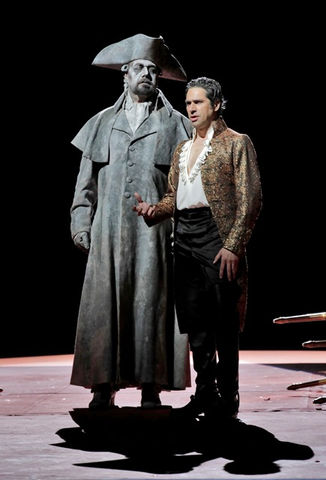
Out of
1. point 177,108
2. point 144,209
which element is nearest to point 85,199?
point 144,209

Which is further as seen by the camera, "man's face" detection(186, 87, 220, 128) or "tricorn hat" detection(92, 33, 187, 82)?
"tricorn hat" detection(92, 33, 187, 82)

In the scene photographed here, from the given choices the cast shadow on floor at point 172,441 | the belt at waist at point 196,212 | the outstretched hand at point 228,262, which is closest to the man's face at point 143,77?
the belt at waist at point 196,212

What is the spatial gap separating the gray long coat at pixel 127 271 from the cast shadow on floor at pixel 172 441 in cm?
17

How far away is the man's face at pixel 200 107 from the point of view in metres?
3.56

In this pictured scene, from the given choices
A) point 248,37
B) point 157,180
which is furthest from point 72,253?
point 157,180

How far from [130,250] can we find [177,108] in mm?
3164

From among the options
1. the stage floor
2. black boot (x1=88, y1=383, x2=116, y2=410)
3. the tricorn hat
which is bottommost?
the stage floor

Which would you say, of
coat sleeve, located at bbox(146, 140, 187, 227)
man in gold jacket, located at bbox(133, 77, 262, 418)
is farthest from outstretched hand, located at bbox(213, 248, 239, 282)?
coat sleeve, located at bbox(146, 140, 187, 227)

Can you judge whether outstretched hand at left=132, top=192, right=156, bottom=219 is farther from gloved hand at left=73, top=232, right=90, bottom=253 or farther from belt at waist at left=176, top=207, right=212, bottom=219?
gloved hand at left=73, top=232, right=90, bottom=253

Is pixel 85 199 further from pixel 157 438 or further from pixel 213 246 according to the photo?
pixel 157 438

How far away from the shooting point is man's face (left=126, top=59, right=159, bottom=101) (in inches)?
158

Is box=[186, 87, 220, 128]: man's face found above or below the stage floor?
above

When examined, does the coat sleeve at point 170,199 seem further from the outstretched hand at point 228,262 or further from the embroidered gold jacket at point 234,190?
the outstretched hand at point 228,262

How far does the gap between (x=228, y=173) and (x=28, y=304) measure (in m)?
4.42
